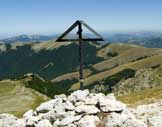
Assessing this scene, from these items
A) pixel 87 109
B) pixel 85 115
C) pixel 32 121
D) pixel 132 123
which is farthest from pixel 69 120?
pixel 132 123

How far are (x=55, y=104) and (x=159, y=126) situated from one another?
10557 millimetres

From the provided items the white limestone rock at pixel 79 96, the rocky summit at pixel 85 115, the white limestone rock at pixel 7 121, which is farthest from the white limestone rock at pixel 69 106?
the white limestone rock at pixel 7 121

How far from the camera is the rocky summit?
1396 inches

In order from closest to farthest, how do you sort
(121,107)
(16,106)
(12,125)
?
(121,107), (12,125), (16,106)

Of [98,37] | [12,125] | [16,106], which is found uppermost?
[98,37]

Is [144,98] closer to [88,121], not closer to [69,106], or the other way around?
A: [69,106]

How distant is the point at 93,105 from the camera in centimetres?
3781

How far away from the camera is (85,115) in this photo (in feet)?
120

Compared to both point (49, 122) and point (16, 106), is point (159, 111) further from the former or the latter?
point (16, 106)

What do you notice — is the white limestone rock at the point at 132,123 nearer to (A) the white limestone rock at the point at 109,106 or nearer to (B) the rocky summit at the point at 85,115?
(B) the rocky summit at the point at 85,115

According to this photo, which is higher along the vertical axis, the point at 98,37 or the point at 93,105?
the point at 98,37

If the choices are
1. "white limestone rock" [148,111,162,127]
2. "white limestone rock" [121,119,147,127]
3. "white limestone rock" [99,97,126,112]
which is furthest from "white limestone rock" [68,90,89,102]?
"white limestone rock" [148,111,162,127]

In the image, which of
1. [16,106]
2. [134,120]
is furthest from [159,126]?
[16,106]

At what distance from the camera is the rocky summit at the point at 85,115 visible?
35.5 metres
